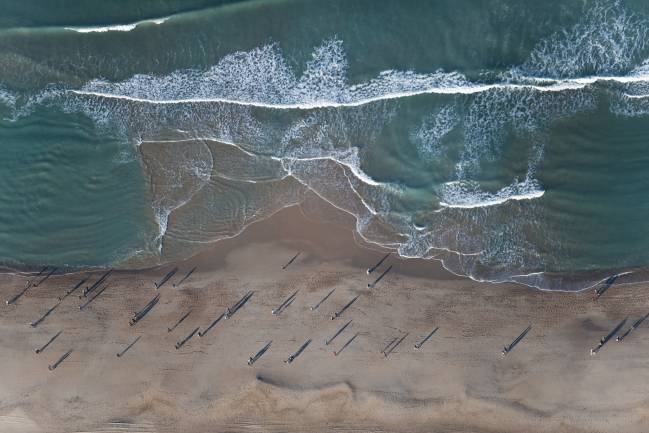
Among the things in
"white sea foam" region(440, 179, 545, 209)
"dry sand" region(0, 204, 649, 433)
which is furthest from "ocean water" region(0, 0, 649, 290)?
"dry sand" region(0, 204, 649, 433)

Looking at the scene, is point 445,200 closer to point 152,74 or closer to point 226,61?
point 226,61

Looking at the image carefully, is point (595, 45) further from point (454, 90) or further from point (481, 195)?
point (481, 195)

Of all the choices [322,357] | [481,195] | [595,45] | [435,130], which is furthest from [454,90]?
[322,357]

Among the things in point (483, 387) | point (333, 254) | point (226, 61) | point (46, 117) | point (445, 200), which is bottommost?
point (483, 387)

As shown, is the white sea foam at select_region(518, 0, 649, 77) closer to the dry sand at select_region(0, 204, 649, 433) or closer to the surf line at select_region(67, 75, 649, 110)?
the surf line at select_region(67, 75, 649, 110)

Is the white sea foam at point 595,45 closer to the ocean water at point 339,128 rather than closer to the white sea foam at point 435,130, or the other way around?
the ocean water at point 339,128

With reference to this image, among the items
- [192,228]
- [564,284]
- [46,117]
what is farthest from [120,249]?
[564,284]

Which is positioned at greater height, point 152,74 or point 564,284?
point 152,74
